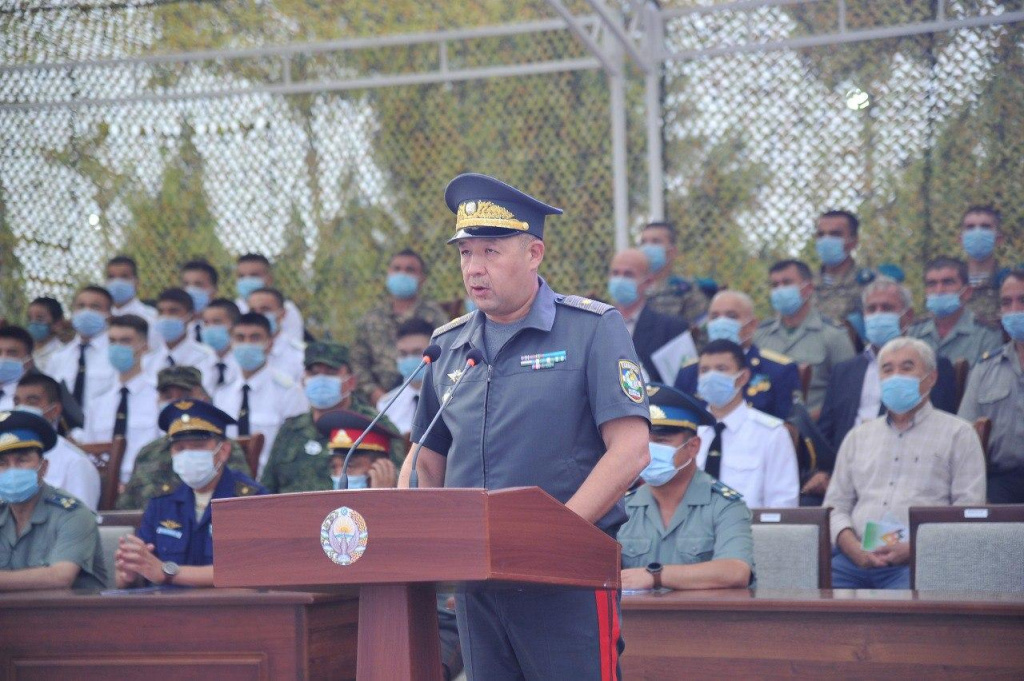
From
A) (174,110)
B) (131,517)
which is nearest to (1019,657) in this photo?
(131,517)

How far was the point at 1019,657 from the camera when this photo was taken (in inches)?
157

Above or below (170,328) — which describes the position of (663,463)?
below

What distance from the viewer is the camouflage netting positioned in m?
8.67

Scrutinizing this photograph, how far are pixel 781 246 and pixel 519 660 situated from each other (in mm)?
6497

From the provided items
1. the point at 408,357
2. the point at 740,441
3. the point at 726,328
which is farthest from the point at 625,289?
the point at 740,441

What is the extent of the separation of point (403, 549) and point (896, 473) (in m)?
4.13

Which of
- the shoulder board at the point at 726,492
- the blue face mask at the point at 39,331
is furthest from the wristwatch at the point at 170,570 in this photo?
the blue face mask at the point at 39,331

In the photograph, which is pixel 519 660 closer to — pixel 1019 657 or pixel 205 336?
pixel 1019 657

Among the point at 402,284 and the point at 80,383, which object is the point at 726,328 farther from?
the point at 80,383

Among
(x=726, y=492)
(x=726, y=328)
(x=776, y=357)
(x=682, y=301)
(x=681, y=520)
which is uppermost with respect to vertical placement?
(x=682, y=301)

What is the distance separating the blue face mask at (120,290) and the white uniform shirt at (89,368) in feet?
1.66

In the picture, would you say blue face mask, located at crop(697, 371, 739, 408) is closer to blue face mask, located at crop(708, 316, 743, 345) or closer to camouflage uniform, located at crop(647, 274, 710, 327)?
blue face mask, located at crop(708, 316, 743, 345)

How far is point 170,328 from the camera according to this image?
977 cm

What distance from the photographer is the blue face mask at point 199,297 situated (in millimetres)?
10312
